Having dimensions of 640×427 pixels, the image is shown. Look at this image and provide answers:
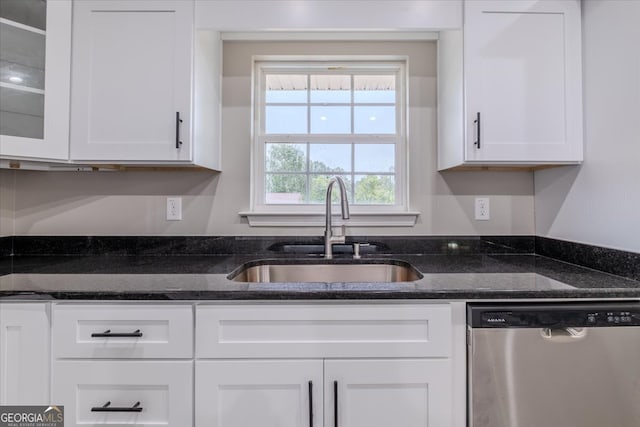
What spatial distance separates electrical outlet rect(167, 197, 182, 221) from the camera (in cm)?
176

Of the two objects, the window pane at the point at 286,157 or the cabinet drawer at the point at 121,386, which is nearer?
the cabinet drawer at the point at 121,386

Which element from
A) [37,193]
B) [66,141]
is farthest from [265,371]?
→ [37,193]

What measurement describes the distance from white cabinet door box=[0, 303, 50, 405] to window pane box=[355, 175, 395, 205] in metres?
1.43

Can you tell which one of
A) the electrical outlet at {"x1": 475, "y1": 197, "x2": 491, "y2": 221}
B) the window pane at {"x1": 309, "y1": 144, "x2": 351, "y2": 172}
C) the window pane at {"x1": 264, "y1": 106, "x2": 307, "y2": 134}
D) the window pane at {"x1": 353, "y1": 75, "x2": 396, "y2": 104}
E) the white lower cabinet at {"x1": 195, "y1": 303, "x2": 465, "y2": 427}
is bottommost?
the white lower cabinet at {"x1": 195, "y1": 303, "x2": 465, "y2": 427}

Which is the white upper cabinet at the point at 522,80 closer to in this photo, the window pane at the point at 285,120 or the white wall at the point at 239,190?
the white wall at the point at 239,190

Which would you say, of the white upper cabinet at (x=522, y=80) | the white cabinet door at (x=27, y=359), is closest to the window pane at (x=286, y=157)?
the white upper cabinet at (x=522, y=80)

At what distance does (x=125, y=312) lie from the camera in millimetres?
1082

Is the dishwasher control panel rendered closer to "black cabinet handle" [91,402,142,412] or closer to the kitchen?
the kitchen

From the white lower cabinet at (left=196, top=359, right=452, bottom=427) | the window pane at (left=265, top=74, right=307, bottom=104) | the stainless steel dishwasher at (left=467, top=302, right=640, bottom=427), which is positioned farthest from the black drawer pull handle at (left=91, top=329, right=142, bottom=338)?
the window pane at (left=265, top=74, right=307, bottom=104)

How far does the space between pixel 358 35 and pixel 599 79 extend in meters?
1.08

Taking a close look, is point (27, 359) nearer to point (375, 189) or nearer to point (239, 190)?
point (239, 190)

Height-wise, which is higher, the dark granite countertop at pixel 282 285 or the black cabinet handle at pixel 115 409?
the dark granite countertop at pixel 282 285

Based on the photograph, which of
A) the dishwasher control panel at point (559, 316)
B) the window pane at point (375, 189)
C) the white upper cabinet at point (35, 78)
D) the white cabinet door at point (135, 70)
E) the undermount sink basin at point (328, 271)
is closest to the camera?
the dishwasher control panel at point (559, 316)

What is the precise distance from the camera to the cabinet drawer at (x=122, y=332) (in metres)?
1.08
